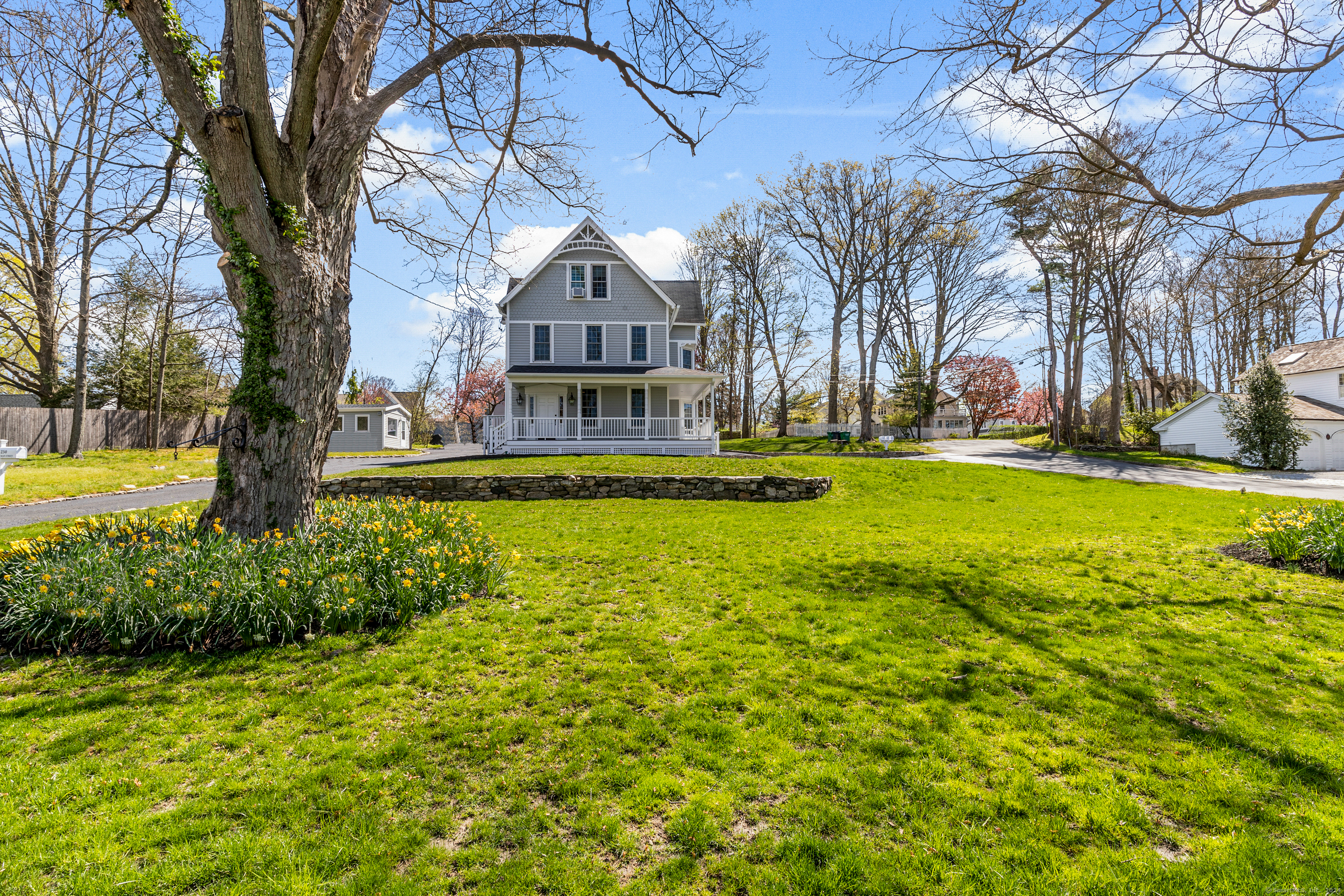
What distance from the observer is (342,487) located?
1145 centimetres

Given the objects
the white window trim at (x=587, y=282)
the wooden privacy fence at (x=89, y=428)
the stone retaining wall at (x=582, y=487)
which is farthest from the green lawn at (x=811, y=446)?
the wooden privacy fence at (x=89, y=428)

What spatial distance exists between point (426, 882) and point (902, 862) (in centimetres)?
195

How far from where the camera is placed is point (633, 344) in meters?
22.4

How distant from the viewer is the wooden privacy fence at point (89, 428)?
64.5ft

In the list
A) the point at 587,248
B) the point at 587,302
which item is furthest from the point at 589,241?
the point at 587,302

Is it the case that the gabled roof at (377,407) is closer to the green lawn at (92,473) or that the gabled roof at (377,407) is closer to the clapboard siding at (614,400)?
the green lawn at (92,473)

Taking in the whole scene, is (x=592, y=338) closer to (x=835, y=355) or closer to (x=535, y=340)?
Answer: (x=535, y=340)

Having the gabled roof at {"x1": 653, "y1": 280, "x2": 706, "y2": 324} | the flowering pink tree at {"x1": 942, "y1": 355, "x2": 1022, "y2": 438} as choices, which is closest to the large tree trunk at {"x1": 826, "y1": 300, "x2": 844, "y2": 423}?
the gabled roof at {"x1": 653, "y1": 280, "x2": 706, "y2": 324}

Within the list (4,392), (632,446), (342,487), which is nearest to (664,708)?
(342,487)

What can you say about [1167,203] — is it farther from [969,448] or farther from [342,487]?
[969,448]

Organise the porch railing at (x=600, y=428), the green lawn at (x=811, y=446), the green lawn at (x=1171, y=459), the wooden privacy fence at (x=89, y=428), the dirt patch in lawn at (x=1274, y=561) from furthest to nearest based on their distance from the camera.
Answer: the green lawn at (x=811, y=446) → the green lawn at (x=1171, y=459) → the porch railing at (x=600, y=428) → the wooden privacy fence at (x=89, y=428) → the dirt patch in lawn at (x=1274, y=561)

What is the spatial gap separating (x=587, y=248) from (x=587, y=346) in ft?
12.7

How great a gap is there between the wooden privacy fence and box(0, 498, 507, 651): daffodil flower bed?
67.9ft

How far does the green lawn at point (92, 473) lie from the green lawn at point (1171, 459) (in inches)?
1163
